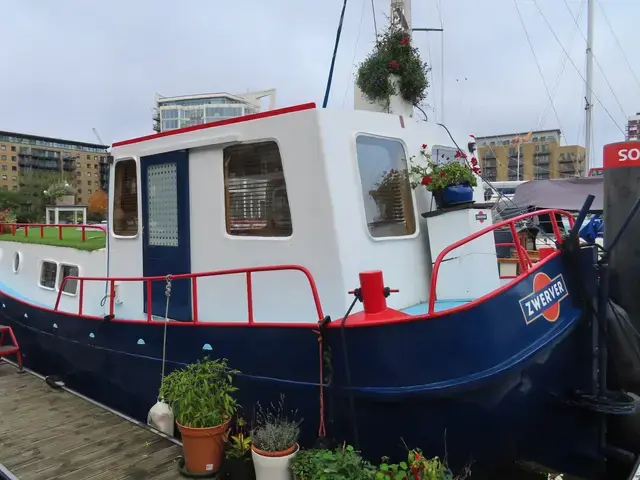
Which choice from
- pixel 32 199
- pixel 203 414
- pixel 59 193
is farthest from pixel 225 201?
pixel 32 199

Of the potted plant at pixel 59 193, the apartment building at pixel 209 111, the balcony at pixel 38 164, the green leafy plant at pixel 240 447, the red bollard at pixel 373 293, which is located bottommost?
the green leafy plant at pixel 240 447

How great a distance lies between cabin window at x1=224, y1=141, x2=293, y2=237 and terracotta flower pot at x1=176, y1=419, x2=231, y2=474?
1.64 metres

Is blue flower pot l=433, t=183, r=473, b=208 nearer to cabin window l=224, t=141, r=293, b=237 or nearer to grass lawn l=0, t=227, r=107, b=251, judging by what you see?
cabin window l=224, t=141, r=293, b=237

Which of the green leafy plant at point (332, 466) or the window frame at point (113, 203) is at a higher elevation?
the window frame at point (113, 203)

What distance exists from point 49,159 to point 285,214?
483 ft

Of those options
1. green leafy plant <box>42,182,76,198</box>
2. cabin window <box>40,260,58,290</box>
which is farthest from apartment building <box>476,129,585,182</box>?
cabin window <box>40,260,58,290</box>

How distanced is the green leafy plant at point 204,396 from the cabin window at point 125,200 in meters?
2.12

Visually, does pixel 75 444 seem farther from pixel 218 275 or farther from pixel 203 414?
pixel 218 275

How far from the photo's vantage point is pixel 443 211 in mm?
4441

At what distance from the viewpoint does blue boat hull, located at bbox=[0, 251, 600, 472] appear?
3262 millimetres

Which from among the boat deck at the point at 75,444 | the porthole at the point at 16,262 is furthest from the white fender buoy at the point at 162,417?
the porthole at the point at 16,262

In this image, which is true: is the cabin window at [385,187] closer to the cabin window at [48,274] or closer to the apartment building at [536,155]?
the cabin window at [48,274]

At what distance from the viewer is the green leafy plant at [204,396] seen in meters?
3.90

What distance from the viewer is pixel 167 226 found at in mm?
5078
